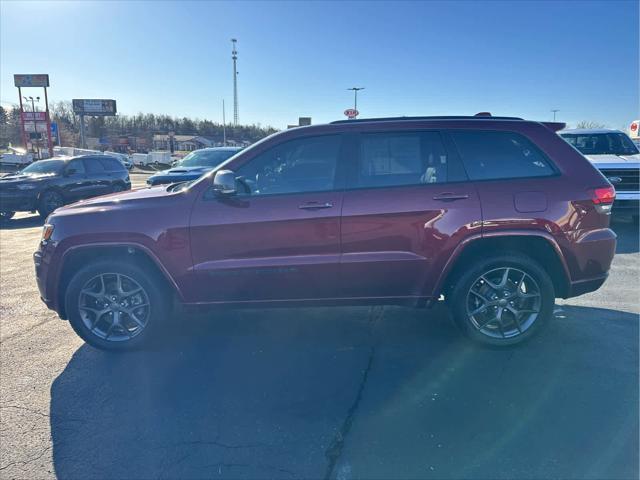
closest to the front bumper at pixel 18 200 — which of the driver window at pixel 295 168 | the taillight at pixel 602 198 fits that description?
the driver window at pixel 295 168

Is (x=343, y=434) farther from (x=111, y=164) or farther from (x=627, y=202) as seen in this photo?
(x=111, y=164)

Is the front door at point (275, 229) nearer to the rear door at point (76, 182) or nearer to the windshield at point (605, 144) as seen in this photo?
the windshield at point (605, 144)

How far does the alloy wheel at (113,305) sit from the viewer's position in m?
3.70

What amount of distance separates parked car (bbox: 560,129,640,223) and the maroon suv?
229 inches

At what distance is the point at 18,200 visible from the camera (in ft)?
34.7

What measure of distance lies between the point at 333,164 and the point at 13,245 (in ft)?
25.2

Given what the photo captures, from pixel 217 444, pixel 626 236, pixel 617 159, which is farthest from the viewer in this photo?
pixel 617 159

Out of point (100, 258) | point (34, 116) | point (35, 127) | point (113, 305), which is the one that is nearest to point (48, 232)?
point (100, 258)

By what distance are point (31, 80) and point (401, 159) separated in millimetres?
37510

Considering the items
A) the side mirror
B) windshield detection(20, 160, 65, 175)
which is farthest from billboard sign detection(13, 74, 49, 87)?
the side mirror

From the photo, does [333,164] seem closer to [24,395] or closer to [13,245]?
[24,395]

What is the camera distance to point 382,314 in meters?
4.51

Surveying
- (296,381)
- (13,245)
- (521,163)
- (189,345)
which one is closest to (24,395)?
(189,345)

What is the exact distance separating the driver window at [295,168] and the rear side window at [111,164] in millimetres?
11101
